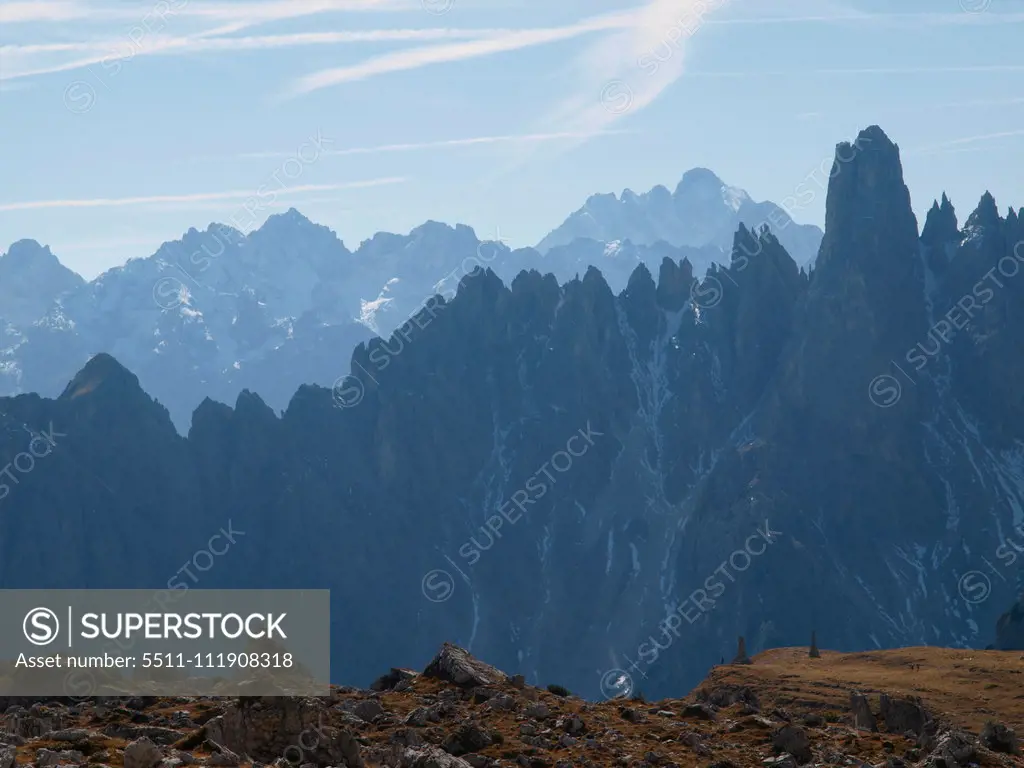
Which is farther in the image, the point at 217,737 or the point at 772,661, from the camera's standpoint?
the point at 772,661

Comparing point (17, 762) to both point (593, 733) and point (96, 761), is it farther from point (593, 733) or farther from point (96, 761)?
point (593, 733)

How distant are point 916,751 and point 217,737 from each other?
22719 mm

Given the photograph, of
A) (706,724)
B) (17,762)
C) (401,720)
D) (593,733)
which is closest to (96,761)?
(17,762)

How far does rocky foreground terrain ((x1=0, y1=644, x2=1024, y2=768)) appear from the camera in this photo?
3275 cm

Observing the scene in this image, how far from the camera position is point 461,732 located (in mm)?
38281

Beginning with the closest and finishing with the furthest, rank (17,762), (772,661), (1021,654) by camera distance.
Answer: (17,762)
(1021,654)
(772,661)

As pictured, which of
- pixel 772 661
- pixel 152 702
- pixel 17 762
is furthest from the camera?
pixel 772 661

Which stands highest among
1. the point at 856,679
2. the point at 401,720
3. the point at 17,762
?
the point at 856,679

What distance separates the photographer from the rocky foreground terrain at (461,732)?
107 feet

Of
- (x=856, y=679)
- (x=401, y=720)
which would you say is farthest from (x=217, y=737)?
(x=856, y=679)

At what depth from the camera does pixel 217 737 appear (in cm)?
3331

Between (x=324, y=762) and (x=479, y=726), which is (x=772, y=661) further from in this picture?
(x=324, y=762)

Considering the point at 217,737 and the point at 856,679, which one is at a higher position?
the point at 856,679

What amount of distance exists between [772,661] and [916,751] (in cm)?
7505
